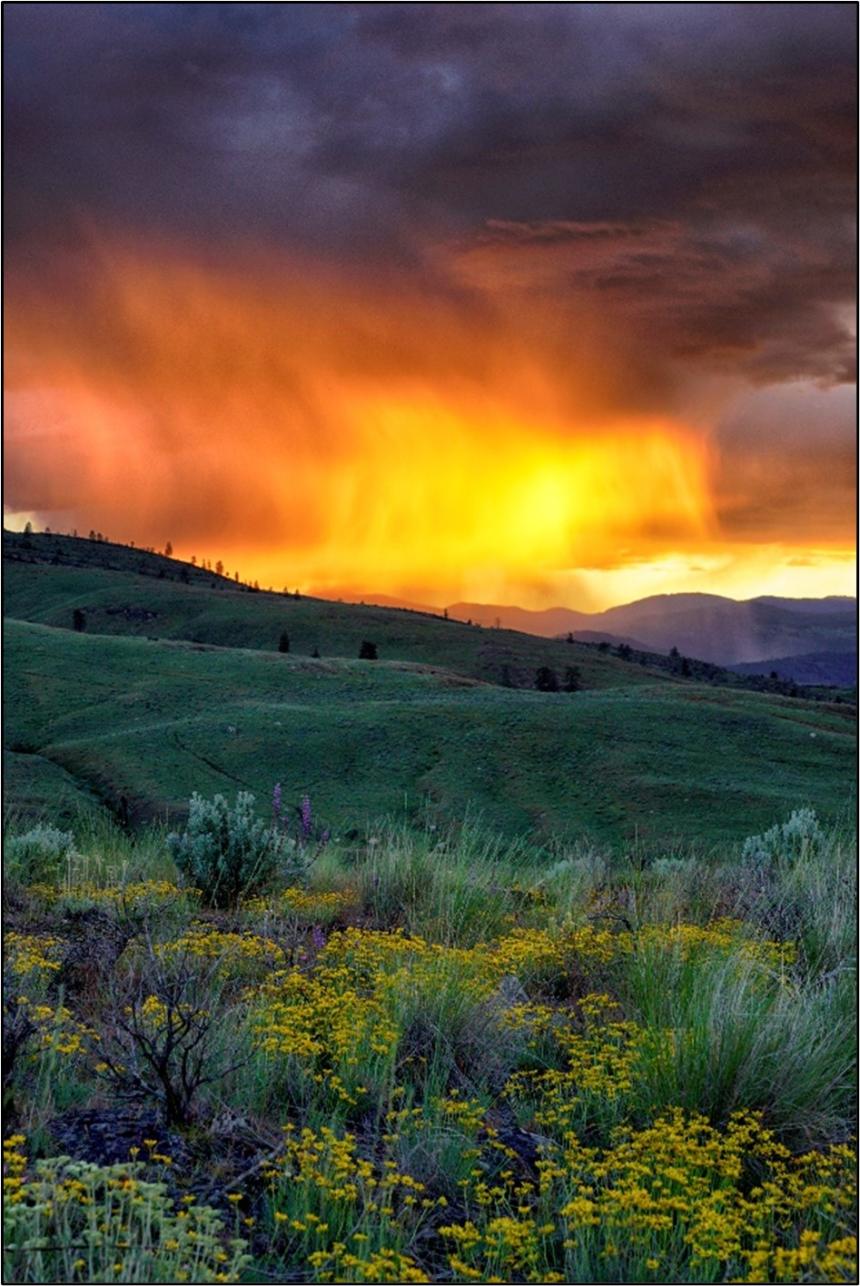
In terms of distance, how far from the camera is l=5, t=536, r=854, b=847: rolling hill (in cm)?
2494

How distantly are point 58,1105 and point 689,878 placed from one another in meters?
7.56

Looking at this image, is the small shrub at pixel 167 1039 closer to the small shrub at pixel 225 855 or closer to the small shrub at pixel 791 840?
the small shrub at pixel 225 855

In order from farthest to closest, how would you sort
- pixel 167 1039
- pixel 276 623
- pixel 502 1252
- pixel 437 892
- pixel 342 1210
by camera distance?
pixel 276 623
pixel 437 892
pixel 167 1039
pixel 342 1210
pixel 502 1252

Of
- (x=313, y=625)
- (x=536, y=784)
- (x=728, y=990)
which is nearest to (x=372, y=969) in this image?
(x=728, y=990)

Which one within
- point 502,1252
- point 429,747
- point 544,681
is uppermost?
point 544,681

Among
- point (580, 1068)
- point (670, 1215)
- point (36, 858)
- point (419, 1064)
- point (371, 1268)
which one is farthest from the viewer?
point (36, 858)

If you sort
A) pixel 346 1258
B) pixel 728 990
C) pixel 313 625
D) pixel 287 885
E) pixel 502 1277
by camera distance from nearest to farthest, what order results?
pixel 346 1258, pixel 502 1277, pixel 728 990, pixel 287 885, pixel 313 625

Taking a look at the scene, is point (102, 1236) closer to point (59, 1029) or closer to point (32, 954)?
point (59, 1029)

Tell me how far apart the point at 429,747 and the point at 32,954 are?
73.9ft

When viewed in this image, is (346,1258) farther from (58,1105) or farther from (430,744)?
(430,744)

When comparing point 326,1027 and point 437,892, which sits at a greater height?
point 437,892

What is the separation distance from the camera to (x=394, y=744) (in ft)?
96.6

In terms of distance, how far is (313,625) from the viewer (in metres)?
99.0

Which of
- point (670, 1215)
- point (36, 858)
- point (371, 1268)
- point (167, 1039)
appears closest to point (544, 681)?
point (36, 858)
